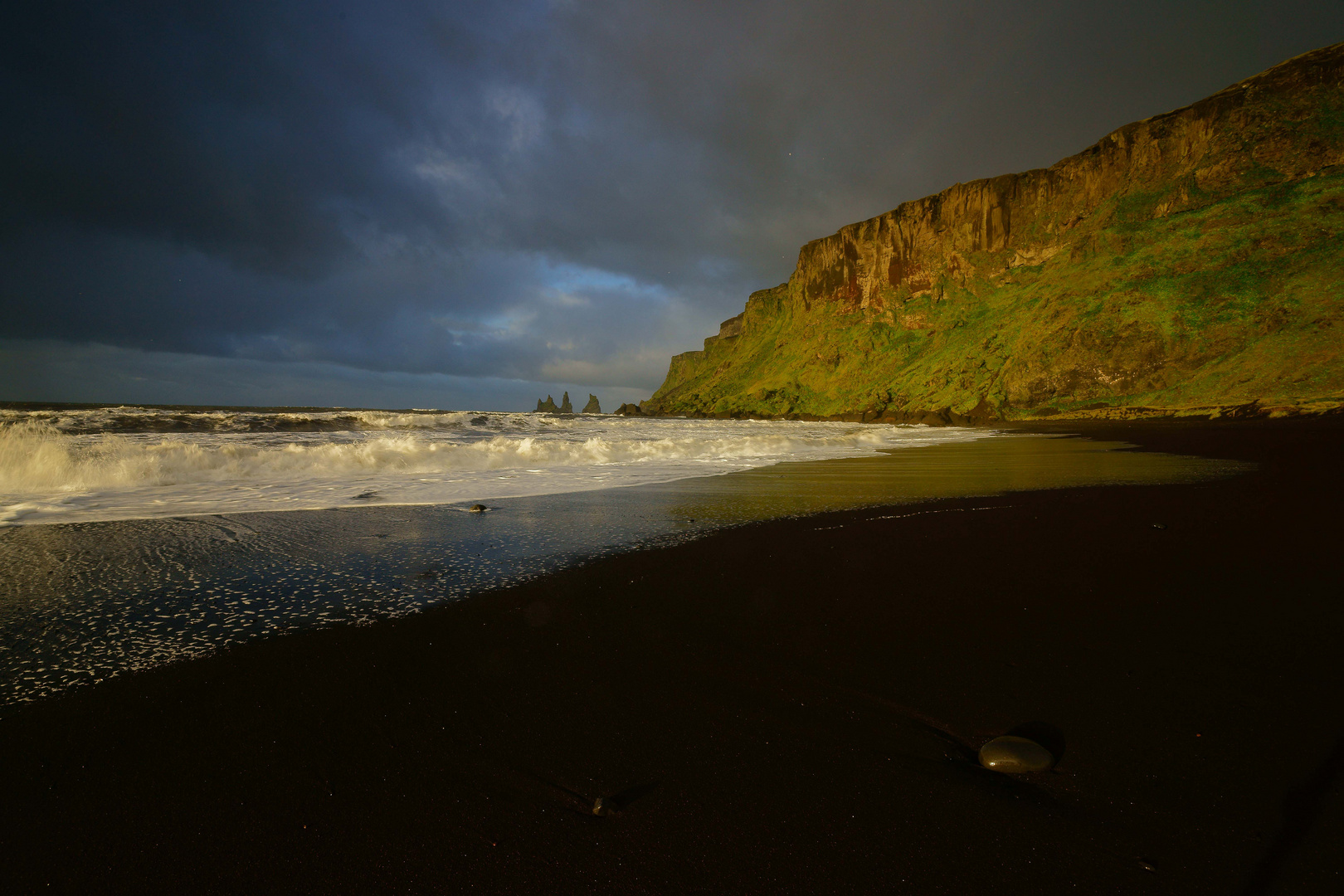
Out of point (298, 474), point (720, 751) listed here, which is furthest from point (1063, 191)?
point (720, 751)

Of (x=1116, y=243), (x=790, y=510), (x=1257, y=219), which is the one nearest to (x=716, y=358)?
(x=1116, y=243)

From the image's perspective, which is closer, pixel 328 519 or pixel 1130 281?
pixel 328 519

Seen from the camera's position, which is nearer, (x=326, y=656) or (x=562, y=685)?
(x=562, y=685)

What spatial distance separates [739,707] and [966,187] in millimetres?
89589

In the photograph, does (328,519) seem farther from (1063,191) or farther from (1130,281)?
(1063,191)

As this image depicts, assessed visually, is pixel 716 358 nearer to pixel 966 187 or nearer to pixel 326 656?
pixel 966 187

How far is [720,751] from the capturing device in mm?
1811

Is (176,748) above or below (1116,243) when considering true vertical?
below

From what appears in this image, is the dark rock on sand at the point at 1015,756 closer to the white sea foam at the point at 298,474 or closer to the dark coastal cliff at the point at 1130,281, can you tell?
the white sea foam at the point at 298,474

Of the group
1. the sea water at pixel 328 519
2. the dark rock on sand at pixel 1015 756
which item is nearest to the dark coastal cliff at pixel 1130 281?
the sea water at pixel 328 519

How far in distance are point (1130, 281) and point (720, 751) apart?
59.6 m

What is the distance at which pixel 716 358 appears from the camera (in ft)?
441

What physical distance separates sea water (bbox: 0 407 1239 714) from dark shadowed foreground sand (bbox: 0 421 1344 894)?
1.64 feet

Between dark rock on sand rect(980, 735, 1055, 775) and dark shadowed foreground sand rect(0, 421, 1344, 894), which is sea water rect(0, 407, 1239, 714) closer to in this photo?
dark shadowed foreground sand rect(0, 421, 1344, 894)
